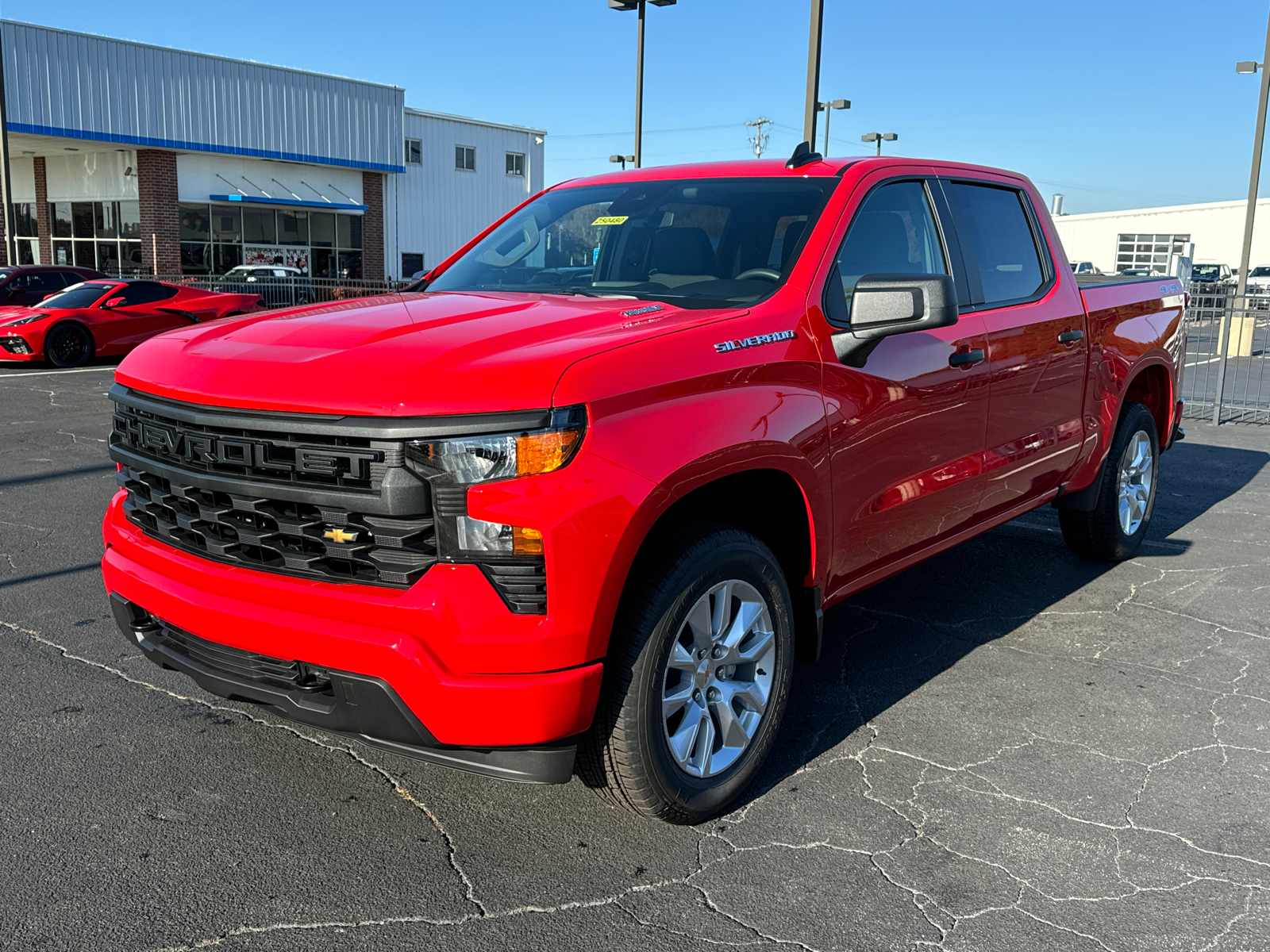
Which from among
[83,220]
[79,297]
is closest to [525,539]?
[79,297]

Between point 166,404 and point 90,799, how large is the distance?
1.25 m


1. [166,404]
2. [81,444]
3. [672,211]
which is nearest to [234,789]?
[166,404]

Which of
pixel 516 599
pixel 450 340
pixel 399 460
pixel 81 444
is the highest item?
pixel 450 340

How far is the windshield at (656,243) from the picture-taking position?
387 centimetres

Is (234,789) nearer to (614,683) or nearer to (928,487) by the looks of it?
(614,683)

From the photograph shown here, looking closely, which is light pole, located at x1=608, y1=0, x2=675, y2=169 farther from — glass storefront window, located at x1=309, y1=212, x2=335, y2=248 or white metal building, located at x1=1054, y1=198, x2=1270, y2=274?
white metal building, located at x1=1054, y1=198, x2=1270, y2=274

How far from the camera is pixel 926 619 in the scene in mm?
5246

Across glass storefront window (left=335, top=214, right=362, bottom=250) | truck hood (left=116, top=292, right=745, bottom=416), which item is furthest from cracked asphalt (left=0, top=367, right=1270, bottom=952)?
glass storefront window (left=335, top=214, right=362, bottom=250)

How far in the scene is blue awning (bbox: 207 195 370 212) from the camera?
3438 centimetres

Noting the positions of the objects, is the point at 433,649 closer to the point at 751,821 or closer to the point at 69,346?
the point at 751,821

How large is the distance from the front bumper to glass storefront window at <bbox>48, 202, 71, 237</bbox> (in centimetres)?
3778

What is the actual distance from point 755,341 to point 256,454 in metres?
1.45

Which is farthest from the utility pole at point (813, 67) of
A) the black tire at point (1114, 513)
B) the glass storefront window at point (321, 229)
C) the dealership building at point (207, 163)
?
the glass storefront window at point (321, 229)

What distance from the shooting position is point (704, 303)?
11.9ft
